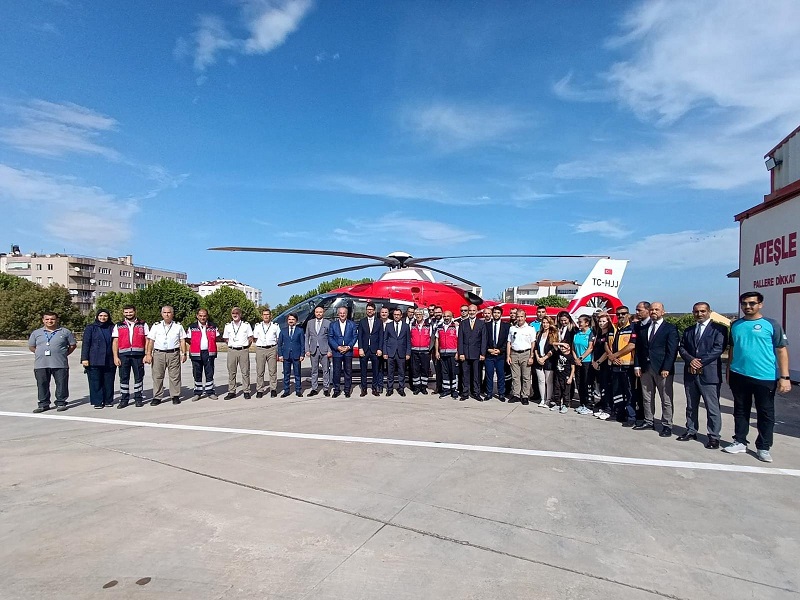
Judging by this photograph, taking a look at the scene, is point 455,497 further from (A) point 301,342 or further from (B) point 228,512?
(A) point 301,342

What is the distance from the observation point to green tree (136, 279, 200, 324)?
49281mm

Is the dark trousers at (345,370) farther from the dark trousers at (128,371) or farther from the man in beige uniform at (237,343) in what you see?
the dark trousers at (128,371)

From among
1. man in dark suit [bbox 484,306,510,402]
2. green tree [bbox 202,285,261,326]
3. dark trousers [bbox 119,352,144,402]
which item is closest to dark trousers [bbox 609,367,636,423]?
man in dark suit [bbox 484,306,510,402]

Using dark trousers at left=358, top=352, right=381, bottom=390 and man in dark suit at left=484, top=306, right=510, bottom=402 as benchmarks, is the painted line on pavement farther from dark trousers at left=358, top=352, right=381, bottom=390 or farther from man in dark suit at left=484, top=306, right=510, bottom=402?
Result: man in dark suit at left=484, top=306, right=510, bottom=402

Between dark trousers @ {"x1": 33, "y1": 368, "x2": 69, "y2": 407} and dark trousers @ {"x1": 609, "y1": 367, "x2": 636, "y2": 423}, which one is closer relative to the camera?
dark trousers @ {"x1": 609, "y1": 367, "x2": 636, "y2": 423}

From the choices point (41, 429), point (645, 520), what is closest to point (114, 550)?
point (645, 520)

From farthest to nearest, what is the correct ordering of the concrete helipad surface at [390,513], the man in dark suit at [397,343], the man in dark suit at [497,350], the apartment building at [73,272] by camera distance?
1. the apartment building at [73,272]
2. the man in dark suit at [397,343]
3. the man in dark suit at [497,350]
4. the concrete helipad surface at [390,513]

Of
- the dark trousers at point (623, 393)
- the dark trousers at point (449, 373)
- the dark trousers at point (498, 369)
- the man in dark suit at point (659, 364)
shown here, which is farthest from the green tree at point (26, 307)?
the man in dark suit at point (659, 364)

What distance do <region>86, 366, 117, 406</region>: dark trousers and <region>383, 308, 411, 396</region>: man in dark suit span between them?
485 cm

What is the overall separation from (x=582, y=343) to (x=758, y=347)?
264 centimetres

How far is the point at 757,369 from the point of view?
204 inches

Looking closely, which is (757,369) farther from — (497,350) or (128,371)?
(128,371)

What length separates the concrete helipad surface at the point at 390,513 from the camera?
278cm

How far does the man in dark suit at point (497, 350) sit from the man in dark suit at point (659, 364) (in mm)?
2461
